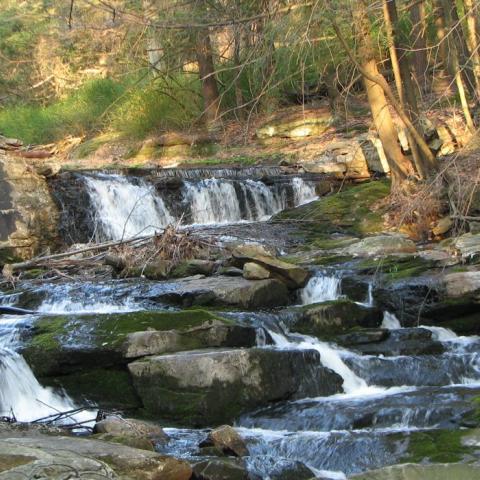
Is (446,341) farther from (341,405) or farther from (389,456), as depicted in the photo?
(389,456)

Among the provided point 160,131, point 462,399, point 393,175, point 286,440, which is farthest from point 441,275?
point 160,131

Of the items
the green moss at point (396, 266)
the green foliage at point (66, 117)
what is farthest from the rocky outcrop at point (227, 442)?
the green foliage at point (66, 117)

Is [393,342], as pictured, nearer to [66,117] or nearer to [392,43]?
[392,43]

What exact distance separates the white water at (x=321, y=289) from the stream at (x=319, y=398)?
0.01 m

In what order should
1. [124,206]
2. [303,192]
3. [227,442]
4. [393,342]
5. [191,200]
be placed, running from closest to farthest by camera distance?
[227,442]
[393,342]
[124,206]
[191,200]
[303,192]

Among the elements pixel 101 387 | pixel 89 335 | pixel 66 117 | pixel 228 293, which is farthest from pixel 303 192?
pixel 66 117

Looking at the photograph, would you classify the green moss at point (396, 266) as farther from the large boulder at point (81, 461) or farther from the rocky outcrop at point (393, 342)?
the large boulder at point (81, 461)

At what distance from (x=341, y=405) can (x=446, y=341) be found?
69.7 inches

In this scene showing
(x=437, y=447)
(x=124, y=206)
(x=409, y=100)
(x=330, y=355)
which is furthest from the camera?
(x=124, y=206)

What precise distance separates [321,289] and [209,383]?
2.97 meters

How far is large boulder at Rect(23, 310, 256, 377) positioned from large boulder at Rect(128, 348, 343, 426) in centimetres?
26

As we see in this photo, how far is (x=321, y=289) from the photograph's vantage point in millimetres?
8852

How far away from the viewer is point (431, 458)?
4.91 metres

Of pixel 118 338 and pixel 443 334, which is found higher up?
pixel 118 338
